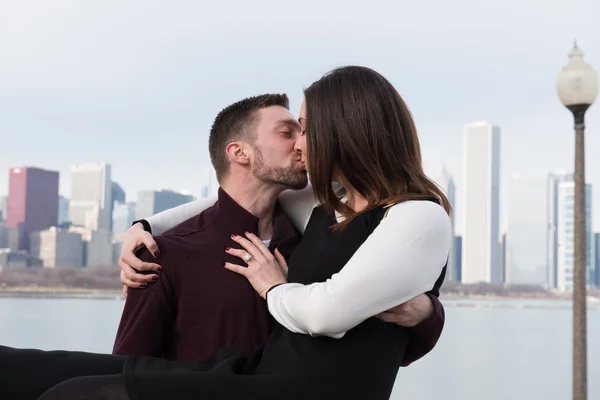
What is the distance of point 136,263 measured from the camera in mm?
2174

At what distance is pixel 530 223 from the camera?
232 ft

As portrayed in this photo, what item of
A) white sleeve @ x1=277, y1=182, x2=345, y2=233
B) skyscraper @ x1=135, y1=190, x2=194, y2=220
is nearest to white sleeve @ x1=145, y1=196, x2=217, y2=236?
white sleeve @ x1=277, y1=182, x2=345, y2=233

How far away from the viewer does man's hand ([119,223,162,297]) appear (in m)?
2.17

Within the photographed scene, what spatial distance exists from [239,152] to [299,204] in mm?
238

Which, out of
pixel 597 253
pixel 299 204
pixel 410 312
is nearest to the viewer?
pixel 410 312

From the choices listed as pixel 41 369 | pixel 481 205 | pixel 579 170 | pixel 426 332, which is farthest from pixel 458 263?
pixel 41 369

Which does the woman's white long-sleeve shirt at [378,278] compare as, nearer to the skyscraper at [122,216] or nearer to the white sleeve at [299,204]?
the white sleeve at [299,204]

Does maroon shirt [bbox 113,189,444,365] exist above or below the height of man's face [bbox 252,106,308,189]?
below

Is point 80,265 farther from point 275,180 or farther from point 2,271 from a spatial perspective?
point 275,180

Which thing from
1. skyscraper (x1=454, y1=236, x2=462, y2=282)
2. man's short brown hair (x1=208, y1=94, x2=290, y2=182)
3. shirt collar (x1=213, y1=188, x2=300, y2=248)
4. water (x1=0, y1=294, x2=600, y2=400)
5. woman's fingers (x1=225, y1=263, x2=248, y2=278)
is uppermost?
man's short brown hair (x1=208, y1=94, x2=290, y2=182)

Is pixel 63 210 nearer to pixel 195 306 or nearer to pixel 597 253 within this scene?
pixel 597 253

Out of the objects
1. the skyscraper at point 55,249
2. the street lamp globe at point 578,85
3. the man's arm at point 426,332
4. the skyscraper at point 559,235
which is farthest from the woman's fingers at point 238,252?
the skyscraper at point 559,235

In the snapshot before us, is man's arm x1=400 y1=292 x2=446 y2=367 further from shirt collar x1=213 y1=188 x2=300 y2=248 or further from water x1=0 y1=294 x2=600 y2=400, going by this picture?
water x1=0 y1=294 x2=600 y2=400

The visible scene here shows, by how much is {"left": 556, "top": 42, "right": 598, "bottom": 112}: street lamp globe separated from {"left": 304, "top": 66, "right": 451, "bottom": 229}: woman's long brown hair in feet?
7.83
